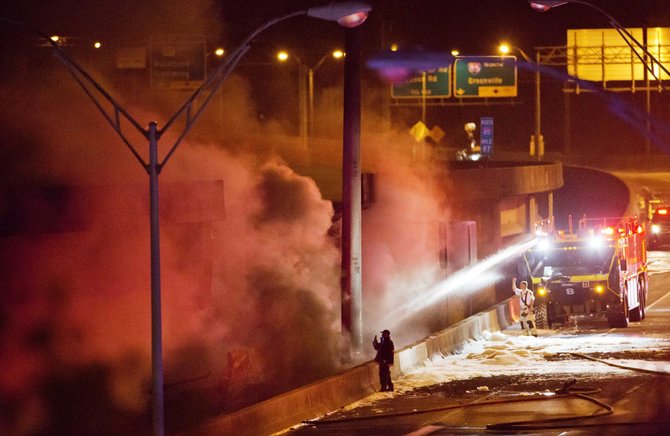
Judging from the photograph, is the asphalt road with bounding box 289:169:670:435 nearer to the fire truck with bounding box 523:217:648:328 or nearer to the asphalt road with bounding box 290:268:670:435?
the asphalt road with bounding box 290:268:670:435

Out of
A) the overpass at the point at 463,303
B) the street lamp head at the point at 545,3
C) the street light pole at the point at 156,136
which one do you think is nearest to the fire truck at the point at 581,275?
the overpass at the point at 463,303

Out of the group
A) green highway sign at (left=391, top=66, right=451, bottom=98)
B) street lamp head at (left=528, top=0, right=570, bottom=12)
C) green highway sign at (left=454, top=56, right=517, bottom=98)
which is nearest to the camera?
street lamp head at (left=528, top=0, right=570, bottom=12)

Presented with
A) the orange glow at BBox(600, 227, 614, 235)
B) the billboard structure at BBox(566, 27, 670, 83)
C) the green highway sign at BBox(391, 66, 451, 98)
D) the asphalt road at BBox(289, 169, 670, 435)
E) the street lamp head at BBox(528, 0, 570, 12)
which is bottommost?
the asphalt road at BBox(289, 169, 670, 435)

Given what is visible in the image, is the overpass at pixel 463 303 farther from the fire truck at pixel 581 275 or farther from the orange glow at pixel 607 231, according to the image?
the orange glow at pixel 607 231

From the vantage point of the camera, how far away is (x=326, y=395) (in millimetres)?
18875

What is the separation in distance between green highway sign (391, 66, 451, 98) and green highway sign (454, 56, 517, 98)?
49 cm

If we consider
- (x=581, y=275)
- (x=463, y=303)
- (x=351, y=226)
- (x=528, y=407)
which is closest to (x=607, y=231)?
(x=581, y=275)

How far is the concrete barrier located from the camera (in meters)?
16.0

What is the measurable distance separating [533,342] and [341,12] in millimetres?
13656

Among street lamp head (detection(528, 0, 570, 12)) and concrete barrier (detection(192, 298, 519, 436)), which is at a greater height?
street lamp head (detection(528, 0, 570, 12))

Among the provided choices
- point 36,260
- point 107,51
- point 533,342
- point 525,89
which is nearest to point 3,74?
point 107,51

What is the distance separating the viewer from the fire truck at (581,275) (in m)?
29.5

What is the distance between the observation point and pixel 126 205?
21531 millimetres

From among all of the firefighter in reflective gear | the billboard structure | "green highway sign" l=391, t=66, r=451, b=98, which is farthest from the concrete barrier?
the billboard structure
